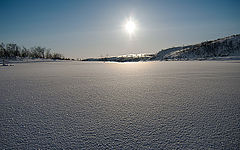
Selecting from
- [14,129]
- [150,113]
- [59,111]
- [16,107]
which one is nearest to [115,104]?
[150,113]

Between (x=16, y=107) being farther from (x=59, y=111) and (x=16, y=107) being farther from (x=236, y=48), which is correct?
(x=236, y=48)

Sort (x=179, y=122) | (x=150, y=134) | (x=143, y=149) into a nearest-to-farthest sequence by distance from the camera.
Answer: (x=143, y=149)
(x=150, y=134)
(x=179, y=122)

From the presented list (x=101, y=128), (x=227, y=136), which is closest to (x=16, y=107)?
(x=101, y=128)

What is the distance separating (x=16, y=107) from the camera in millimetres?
1424

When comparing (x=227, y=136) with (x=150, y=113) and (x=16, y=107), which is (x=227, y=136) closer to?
(x=150, y=113)

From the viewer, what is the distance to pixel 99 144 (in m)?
0.79

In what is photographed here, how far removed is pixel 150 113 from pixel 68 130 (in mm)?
811

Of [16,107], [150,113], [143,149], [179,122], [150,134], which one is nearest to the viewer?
[143,149]

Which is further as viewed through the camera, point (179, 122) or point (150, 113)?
point (150, 113)

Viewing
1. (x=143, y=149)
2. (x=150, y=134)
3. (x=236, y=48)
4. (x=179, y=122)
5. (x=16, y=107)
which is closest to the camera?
(x=143, y=149)

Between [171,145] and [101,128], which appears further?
[101,128]

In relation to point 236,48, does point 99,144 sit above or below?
below

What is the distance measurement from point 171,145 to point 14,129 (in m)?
1.26

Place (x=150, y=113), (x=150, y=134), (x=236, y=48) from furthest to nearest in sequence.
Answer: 1. (x=236, y=48)
2. (x=150, y=113)
3. (x=150, y=134)
